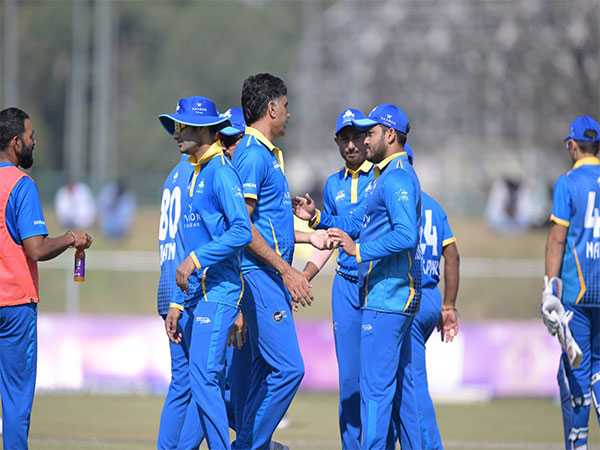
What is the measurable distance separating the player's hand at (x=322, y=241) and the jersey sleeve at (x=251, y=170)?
0.62 m

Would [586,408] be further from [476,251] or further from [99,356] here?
[476,251]

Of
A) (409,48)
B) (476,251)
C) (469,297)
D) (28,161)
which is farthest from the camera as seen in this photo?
(409,48)

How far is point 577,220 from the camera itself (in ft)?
32.9

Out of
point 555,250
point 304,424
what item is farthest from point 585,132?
point 304,424

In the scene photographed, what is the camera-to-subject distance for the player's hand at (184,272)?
793cm

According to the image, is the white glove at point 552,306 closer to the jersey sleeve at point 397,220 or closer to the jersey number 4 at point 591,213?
the jersey number 4 at point 591,213

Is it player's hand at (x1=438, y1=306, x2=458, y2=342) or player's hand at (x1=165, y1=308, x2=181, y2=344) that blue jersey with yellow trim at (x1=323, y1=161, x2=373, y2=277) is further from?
player's hand at (x1=165, y1=308, x2=181, y2=344)

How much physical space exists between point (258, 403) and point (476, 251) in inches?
985

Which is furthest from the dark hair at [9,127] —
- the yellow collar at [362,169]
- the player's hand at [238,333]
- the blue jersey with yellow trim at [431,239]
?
the blue jersey with yellow trim at [431,239]

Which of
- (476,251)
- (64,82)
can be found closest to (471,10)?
(476,251)

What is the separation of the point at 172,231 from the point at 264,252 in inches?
28.5

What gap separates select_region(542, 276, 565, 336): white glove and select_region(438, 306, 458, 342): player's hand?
0.83 meters

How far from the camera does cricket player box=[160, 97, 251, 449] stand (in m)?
8.04

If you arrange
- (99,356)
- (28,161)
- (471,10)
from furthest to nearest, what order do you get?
(471,10), (99,356), (28,161)
